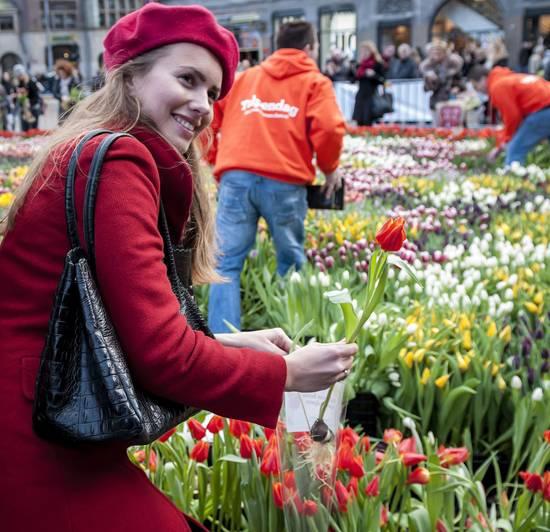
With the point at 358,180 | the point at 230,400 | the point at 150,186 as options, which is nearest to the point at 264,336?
the point at 230,400

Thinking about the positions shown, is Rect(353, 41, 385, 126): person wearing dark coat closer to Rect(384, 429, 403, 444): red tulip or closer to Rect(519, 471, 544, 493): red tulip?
→ Rect(384, 429, 403, 444): red tulip

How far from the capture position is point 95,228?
3.77 ft

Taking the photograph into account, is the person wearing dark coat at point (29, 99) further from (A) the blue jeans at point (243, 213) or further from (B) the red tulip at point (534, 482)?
(B) the red tulip at point (534, 482)

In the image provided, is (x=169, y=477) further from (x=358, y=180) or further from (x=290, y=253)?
(x=358, y=180)

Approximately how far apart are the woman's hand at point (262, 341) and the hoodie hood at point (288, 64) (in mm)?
2831

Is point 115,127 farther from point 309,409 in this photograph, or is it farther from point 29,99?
point 29,99

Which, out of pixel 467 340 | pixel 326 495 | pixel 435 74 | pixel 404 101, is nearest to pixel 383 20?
pixel 404 101

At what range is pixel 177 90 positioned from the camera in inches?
55.4

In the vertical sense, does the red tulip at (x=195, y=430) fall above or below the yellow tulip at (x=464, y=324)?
above

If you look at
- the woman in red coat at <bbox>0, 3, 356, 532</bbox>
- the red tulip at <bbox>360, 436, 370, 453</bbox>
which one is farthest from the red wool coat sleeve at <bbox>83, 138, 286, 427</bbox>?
the red tulip at <bbox>360, 436, 370, 453</bbox>

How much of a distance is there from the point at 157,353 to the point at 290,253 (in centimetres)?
318

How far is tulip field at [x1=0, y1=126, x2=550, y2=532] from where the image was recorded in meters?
1.90


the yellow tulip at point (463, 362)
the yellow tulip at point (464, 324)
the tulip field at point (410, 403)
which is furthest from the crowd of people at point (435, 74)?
the yellow tulip at point (463, 362)

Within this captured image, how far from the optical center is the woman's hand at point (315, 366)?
4.27ft
